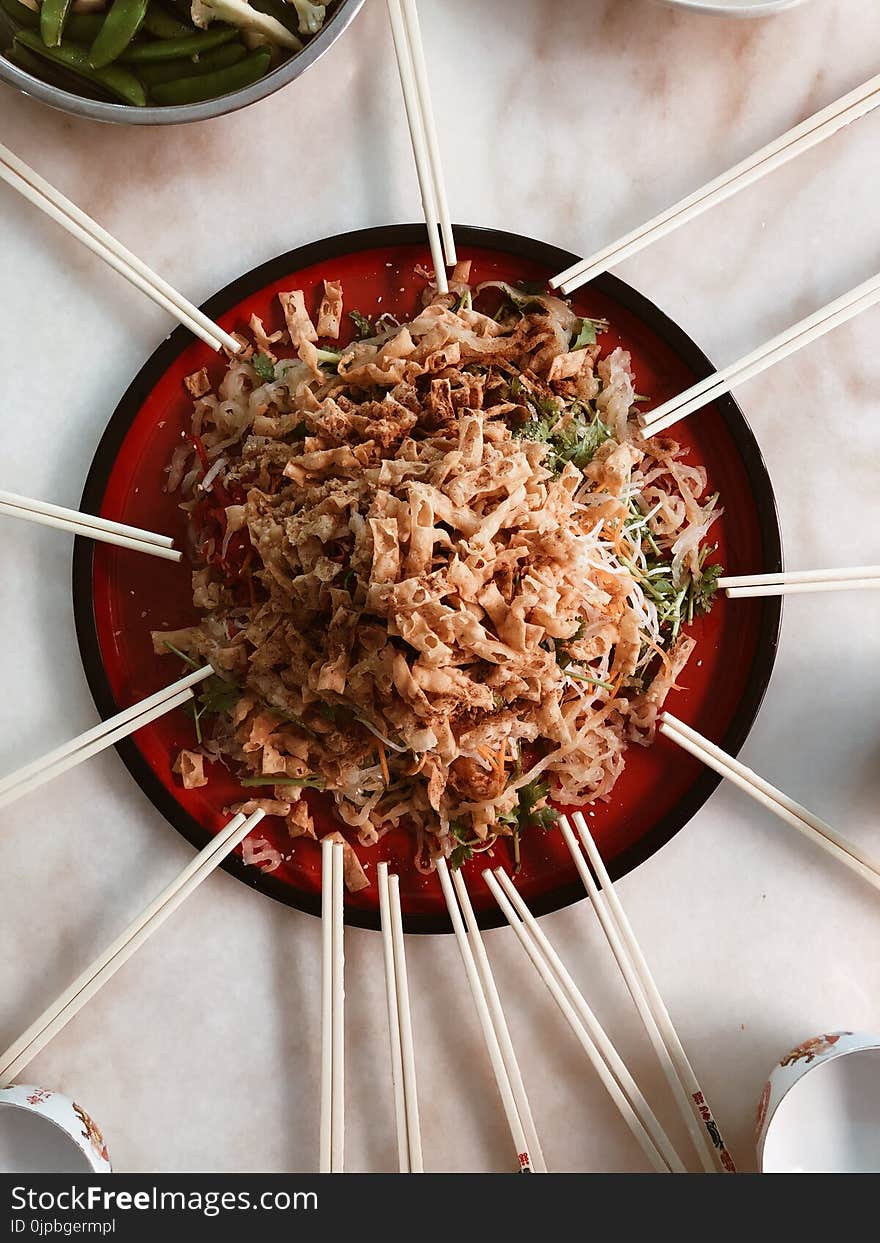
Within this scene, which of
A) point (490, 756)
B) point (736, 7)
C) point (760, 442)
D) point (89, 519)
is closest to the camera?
point (490, 756)

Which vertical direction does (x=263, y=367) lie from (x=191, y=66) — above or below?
below

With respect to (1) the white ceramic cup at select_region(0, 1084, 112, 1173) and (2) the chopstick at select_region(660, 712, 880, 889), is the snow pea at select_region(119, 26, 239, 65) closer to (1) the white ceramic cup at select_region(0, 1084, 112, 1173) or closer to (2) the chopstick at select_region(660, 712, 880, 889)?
(2) the chopstick at select_region(660, 712, 880, 889)

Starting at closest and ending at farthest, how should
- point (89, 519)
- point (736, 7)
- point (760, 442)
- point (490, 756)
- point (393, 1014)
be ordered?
point (490, 756) < point (89, 519) < point (393, 1014) < point (736, 7) < point (760, 442)

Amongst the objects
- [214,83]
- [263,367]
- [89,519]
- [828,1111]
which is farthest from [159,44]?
[828,1111]

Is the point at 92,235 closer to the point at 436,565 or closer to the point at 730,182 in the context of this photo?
the point at 436,565

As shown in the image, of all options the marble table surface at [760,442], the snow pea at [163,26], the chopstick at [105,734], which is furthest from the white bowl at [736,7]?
the chopstick at [105,734]

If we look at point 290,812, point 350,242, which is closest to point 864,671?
point 290,812
